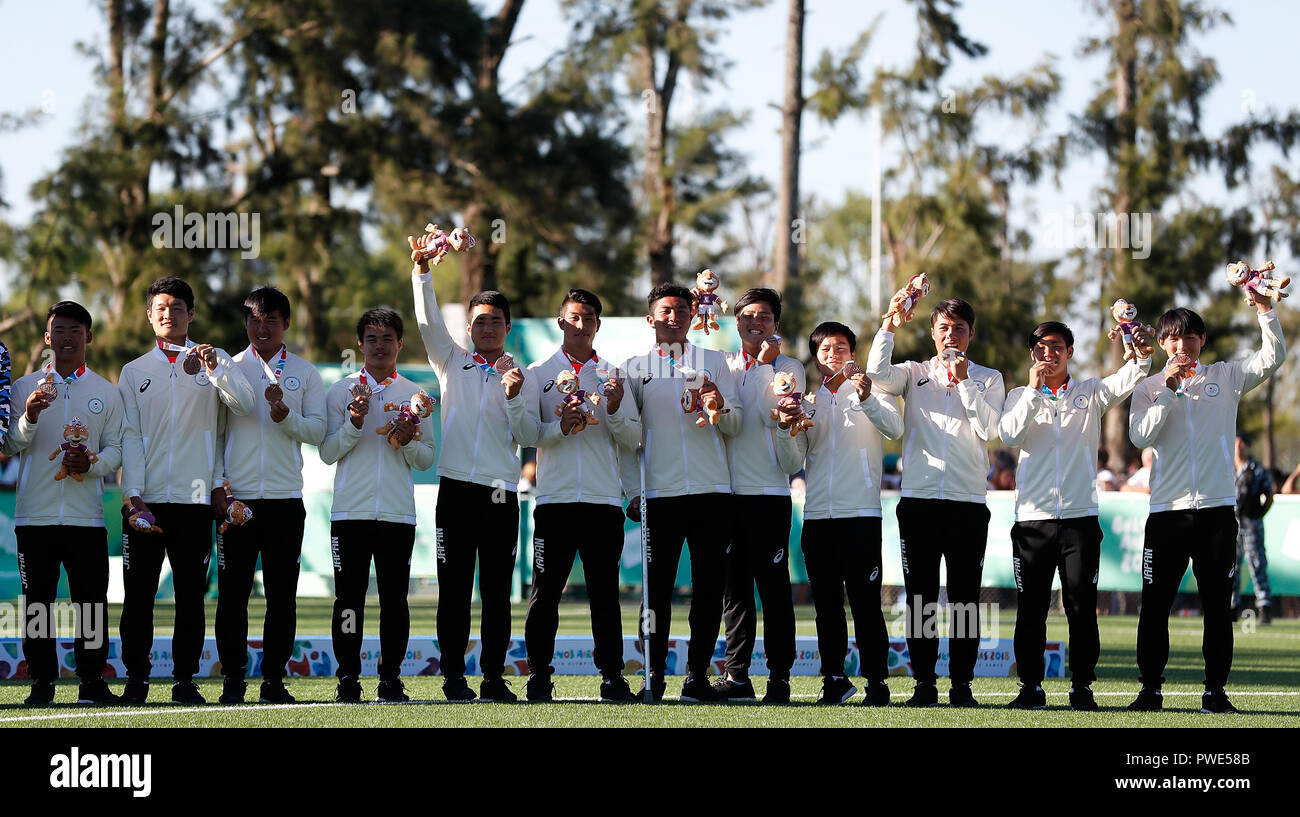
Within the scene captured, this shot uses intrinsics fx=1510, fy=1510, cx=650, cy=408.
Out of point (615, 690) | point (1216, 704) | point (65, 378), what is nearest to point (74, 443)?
point (65, 378)

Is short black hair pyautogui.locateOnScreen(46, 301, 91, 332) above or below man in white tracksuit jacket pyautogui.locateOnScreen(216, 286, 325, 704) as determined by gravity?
above

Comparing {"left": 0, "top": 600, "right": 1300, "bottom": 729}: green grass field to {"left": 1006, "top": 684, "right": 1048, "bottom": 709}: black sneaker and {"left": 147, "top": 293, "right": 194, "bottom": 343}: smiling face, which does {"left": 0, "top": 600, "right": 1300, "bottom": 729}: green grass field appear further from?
{"left": 147, "top": 293, "right": 194, "bottom": 343}: smiling face

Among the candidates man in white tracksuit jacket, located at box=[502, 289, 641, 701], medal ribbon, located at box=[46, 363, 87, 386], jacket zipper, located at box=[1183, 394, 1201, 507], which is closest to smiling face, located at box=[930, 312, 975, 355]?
jacket zipper, located at box=[1183, 394, 1201, 507]

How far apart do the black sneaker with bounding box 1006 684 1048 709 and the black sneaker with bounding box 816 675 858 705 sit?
888 millimetres

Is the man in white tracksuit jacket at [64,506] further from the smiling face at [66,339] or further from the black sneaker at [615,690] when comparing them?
the black sneaker at [615,690]

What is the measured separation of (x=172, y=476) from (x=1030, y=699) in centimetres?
483

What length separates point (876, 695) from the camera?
8305 millimetres

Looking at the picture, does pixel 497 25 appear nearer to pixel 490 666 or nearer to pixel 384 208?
pixel 384 208

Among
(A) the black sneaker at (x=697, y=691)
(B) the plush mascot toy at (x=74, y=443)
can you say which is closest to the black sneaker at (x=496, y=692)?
(A) the black sneaker at (x=697, y=691)

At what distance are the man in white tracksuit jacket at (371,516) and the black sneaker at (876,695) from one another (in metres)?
2.54

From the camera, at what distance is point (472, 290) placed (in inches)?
1025

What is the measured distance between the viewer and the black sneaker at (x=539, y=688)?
8.30 m

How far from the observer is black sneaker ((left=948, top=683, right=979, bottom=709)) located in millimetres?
8297
